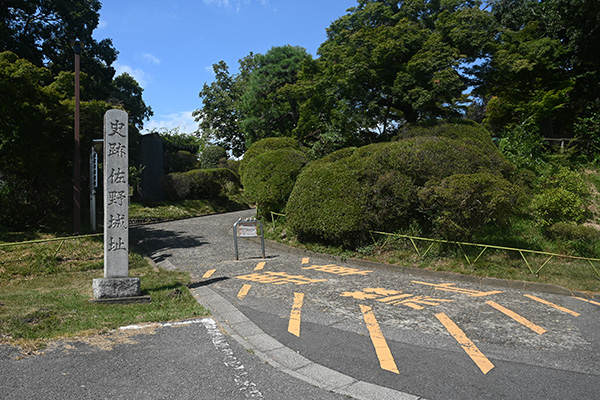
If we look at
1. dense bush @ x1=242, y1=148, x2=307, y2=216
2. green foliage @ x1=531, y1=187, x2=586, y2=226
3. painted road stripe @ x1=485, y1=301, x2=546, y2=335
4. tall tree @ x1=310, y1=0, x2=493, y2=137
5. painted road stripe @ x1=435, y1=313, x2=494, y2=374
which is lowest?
painted road stripe @ x1=485, y1=301, x2=546, y2=335

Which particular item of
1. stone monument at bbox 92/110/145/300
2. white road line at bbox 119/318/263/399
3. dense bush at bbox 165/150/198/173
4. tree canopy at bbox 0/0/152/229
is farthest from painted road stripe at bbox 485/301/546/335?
dense bush at bbox 165/150/198/173

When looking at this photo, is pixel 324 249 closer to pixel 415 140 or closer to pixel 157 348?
pixel 415 140

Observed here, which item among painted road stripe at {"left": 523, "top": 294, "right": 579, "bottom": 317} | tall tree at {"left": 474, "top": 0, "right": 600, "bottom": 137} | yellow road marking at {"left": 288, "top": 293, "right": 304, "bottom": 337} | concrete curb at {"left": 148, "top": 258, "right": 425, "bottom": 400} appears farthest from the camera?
tall tree at {"left": 474, "top": 0, "right": 600, "bottom": 137}

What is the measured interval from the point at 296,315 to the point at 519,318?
3.33 m

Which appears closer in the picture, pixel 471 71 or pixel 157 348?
pixel 157 348

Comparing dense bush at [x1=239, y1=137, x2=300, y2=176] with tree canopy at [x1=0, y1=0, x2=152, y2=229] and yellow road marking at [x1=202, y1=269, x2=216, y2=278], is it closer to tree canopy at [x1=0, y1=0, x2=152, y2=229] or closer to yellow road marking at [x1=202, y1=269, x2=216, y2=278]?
tree canopy at [x1=0, y1=0, x2=152, y2=229]

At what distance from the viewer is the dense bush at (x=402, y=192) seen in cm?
908

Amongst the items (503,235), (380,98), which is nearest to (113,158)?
(503,235)

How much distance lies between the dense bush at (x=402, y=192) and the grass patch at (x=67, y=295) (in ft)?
14.2

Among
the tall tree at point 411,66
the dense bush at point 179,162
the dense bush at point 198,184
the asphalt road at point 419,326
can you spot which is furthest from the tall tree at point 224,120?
the asphalt road at point 419,326

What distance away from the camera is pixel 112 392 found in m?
3.52

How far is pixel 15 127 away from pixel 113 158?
6.84m

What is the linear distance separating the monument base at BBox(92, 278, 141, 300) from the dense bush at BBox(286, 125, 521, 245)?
5.72 meters

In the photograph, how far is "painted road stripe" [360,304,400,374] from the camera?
418 cm
